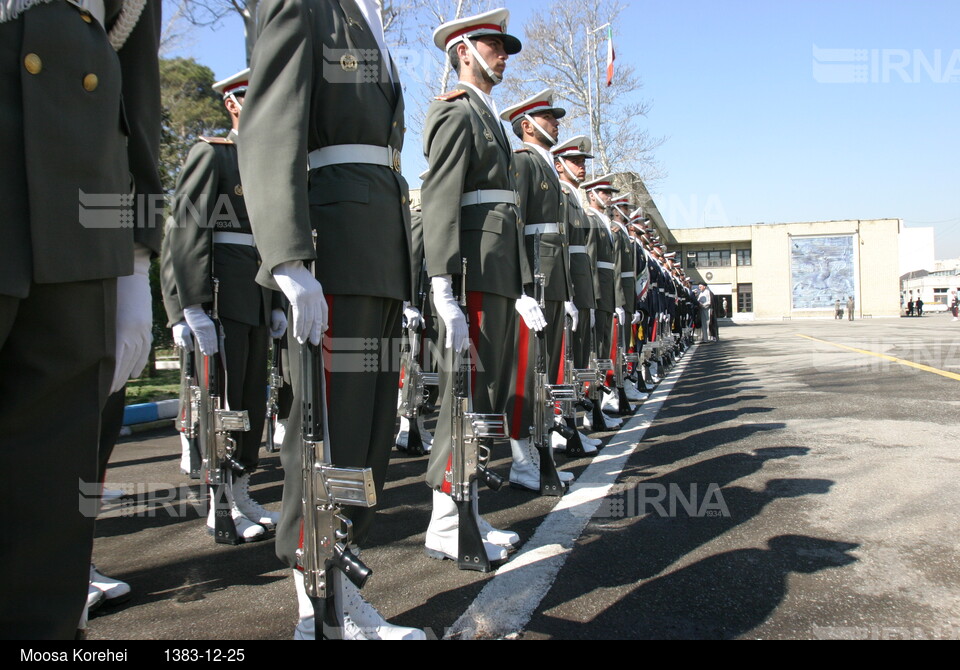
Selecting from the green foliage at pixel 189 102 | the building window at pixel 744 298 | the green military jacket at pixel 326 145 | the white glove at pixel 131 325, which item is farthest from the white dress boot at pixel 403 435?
the building window at pixel 744 298

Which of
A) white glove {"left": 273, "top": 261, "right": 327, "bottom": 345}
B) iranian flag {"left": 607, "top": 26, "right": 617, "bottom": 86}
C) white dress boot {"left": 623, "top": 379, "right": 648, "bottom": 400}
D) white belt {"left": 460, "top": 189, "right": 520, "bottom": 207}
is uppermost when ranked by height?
iranian flag {"left": 607, "top": 26, "right": 617, "bottom": 86}

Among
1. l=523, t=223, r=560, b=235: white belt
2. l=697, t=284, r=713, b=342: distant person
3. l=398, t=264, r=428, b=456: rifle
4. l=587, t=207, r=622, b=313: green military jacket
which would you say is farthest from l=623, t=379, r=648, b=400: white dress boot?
l=697, t=284, r=713, b=342: distant person

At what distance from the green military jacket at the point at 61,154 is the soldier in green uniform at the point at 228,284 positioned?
2066 mm

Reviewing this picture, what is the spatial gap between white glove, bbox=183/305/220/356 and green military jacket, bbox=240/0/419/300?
4.95ft

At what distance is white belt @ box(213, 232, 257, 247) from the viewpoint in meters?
3.85

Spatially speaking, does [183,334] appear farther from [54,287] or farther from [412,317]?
[412,317]

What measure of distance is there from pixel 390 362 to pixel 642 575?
1.30m

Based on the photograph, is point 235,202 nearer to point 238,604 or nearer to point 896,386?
point 238,604

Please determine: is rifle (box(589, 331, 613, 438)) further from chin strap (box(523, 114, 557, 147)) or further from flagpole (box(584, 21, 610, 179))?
flagpole (box(584, 21, 610, 179))

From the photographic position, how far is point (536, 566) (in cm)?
300

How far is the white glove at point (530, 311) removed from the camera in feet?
12.6
